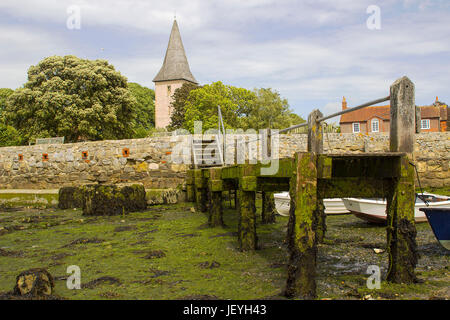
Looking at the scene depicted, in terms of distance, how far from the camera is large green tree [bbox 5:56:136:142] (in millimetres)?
30641

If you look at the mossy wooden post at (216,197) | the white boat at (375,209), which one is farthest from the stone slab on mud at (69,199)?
the white boat at (375,209)

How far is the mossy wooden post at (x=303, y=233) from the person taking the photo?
4297mm

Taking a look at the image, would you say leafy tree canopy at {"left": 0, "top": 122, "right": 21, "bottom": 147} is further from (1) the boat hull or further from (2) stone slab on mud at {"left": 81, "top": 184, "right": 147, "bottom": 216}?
(1) the boat hull

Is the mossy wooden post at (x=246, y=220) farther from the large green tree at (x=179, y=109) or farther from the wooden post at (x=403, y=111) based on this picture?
the large green tree at (x=179, y=109)

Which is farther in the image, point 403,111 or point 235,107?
point 235,107

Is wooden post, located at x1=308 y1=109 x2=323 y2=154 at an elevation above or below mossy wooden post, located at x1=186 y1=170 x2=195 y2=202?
above

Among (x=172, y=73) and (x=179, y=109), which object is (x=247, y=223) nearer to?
(x=179, y=109)

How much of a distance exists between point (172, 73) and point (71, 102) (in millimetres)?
38664

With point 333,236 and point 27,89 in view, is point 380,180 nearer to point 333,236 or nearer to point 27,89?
point 333,236

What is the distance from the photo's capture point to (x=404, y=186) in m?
4.65

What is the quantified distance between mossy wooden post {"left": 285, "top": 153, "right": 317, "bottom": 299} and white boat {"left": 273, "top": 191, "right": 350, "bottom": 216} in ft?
22.3

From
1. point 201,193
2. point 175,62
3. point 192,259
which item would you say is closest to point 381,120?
point 175,62

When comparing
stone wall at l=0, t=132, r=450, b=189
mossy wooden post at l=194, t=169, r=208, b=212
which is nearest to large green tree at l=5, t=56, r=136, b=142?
stone wall at l=0, t=132, r=450, b=189

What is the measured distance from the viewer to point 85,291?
4711 millimetres
